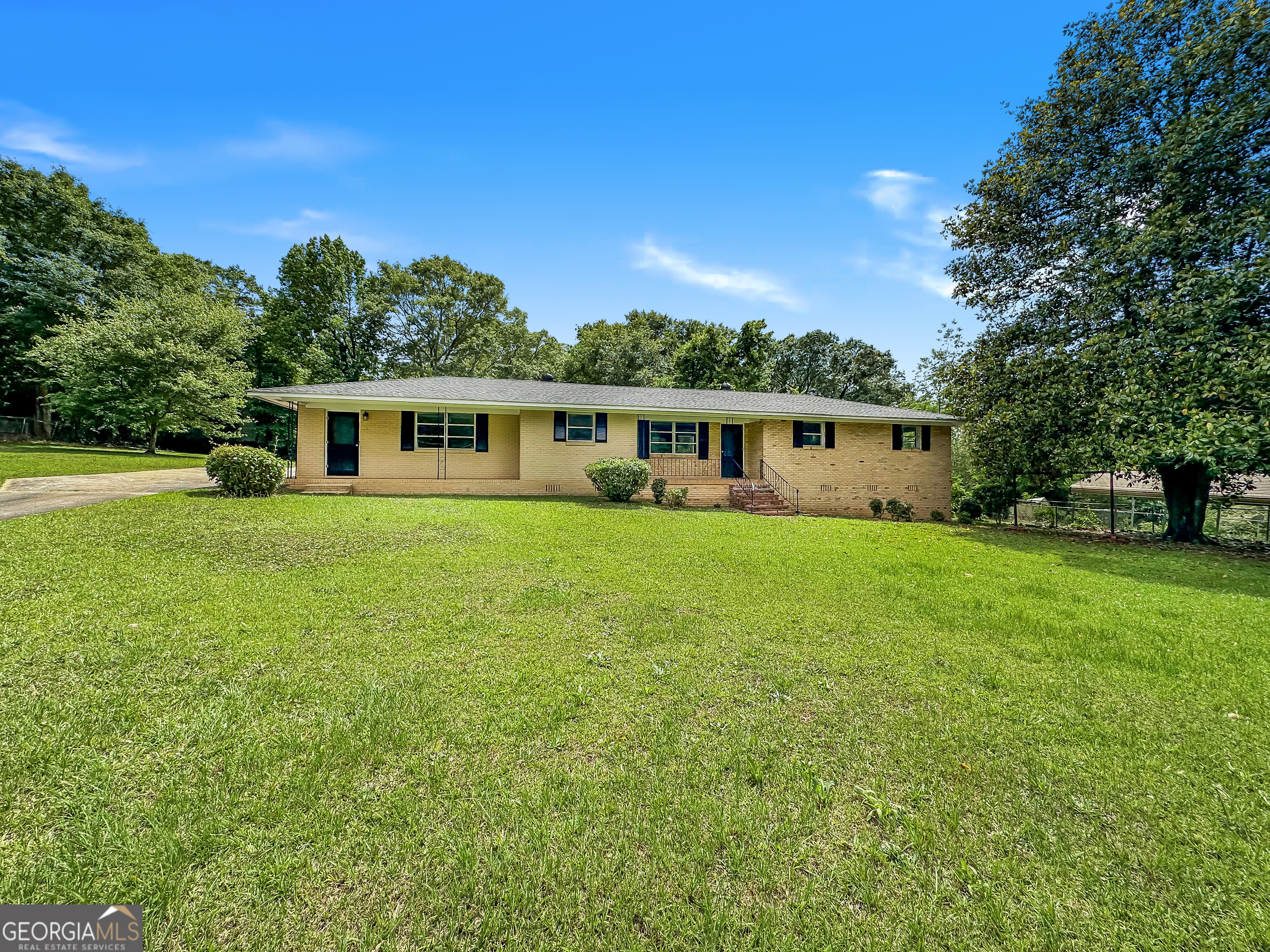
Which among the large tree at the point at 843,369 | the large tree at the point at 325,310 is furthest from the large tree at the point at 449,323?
the large tree at the point at 843,369

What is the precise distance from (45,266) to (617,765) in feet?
143

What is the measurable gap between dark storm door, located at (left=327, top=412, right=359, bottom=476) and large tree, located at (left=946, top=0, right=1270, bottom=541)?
20.4 m

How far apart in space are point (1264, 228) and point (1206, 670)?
1229cm

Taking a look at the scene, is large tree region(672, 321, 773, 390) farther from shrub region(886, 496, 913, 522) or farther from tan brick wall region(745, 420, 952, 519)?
shrub region(886, 496, 913, 522)

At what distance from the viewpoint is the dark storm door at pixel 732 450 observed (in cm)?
1786

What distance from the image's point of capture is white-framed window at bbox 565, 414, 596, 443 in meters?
16.0

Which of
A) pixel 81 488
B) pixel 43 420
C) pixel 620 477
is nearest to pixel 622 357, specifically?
pixel 620 477

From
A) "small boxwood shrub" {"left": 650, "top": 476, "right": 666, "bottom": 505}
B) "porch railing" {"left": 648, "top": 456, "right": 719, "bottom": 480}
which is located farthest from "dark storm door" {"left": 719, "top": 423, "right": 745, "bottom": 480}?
"small boxwood shrub" {"left": 650, "top": 476, "right": 666, "bottom": 505}

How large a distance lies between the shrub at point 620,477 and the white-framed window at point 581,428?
1.90m

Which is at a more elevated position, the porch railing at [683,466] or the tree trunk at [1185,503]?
the porch railing at [683,466]

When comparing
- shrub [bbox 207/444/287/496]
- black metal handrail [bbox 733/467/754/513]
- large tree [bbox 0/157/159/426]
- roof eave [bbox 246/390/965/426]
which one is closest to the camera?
shrub [bbox 207/444/287/496]

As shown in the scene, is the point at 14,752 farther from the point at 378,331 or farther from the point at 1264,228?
the point at 378,331

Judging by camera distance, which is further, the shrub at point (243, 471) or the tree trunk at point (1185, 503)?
the tree trunk at point (1185, 503)

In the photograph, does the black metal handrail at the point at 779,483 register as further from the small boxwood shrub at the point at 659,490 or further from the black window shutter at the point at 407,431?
the black window shutter at the point at 407,431
